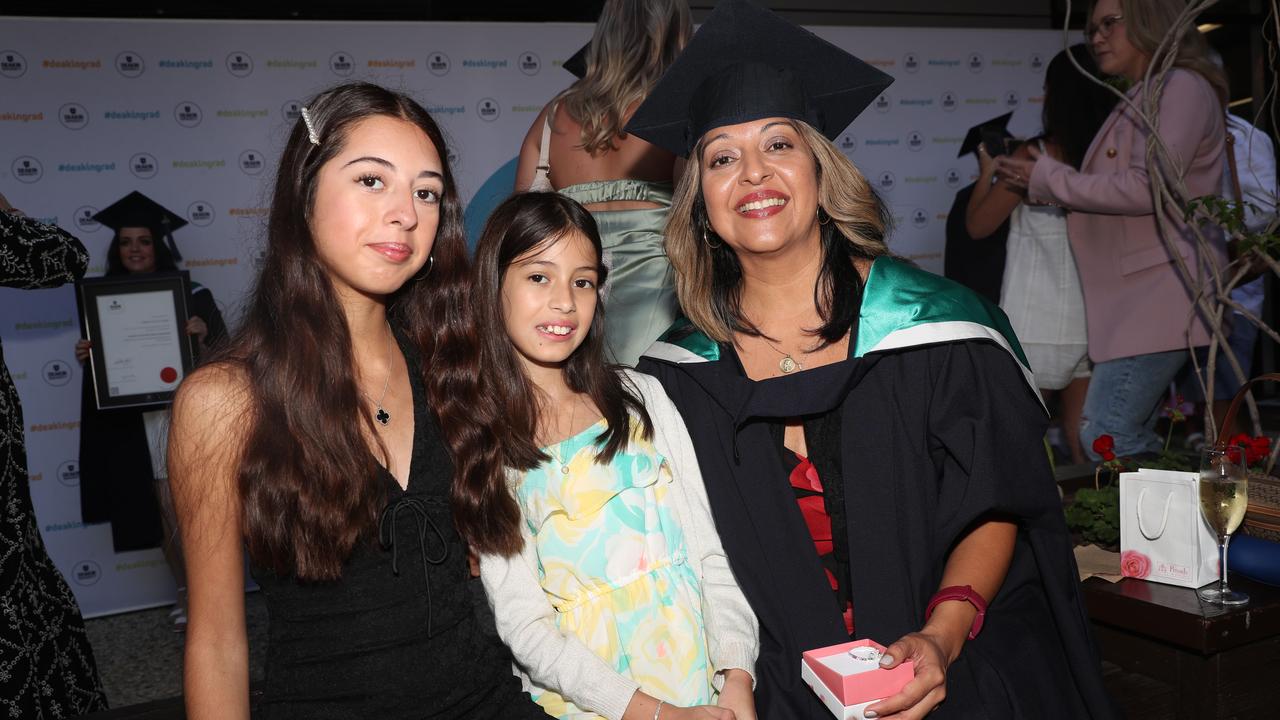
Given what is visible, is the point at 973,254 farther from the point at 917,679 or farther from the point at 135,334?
the point at 135,334

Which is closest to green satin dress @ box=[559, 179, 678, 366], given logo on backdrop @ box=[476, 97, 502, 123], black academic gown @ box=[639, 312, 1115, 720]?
black academic gown @ box=[639, 312, 1115, 720]

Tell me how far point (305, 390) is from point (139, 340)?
3.51m

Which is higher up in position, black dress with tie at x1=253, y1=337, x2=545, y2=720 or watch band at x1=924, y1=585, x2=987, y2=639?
black dress with tie at x1=253, y1=337, x2=545, y2=720

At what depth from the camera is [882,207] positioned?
2.70m

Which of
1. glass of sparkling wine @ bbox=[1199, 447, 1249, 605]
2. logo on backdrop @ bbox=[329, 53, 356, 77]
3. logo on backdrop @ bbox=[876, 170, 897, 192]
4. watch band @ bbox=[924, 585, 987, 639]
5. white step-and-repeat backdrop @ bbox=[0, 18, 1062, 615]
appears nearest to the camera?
watch band @ bbox=[924, 585, 987, 639]

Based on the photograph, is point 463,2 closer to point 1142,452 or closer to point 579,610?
point 1142,452

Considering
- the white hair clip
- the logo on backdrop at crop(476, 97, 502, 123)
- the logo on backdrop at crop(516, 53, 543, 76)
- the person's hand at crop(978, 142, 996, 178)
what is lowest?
the white hair clip

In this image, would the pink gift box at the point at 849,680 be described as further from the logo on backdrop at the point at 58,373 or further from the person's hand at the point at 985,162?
the logo on backdrop at the point at 58,373

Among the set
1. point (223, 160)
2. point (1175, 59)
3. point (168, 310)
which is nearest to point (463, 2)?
point (223, 160)

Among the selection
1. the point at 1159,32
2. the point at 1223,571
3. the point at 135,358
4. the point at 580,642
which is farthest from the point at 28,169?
the point at 1223,571

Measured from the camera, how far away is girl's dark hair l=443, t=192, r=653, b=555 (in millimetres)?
2047

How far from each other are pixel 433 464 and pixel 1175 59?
348 centimetres

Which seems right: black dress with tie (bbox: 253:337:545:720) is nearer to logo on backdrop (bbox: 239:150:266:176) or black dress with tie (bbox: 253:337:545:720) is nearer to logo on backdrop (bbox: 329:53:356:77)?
logo on backdrop (bbox: 239:150:266:176)

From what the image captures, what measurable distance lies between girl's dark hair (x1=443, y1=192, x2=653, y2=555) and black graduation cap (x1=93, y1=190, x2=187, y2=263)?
11.5 ft
